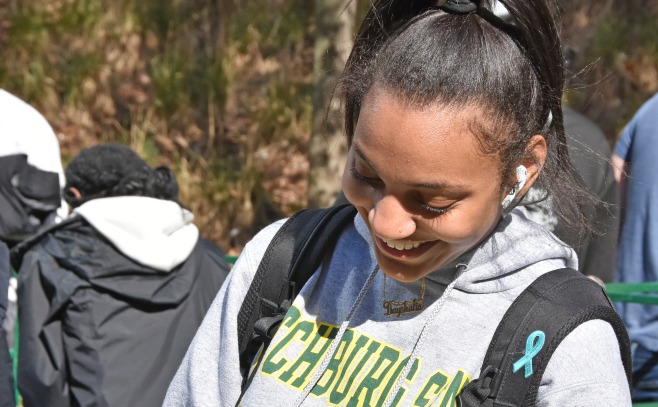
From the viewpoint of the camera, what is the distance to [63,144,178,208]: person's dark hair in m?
3.88

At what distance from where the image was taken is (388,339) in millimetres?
1544

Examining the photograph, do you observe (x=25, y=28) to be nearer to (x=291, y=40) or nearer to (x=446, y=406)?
(x=291, y=40)

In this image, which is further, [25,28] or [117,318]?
[25,28]

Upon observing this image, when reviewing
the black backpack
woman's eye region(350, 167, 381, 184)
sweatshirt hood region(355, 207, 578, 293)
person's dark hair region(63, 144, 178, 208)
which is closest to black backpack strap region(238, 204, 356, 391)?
the black backpack

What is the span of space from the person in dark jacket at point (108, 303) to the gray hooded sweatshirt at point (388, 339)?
6.07ft

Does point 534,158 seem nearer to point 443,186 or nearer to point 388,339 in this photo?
point 443,186

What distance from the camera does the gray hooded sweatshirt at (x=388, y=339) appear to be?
1.39 meters

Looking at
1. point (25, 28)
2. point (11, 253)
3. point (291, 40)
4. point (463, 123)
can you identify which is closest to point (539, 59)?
point (463, 123)

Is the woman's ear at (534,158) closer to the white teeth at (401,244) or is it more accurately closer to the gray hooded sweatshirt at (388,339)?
the gray hooded sweatshirt at (388,339)

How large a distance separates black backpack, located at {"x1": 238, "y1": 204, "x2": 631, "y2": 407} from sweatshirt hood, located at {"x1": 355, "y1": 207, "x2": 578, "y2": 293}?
5 cm

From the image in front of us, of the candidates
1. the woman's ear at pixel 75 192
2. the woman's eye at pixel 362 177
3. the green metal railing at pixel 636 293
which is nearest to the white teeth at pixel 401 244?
the woman's eye at pixel 362 177

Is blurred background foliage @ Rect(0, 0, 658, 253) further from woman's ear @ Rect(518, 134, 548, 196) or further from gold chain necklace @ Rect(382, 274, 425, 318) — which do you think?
woman's ear @ Rect(518, 134, 548, 196)

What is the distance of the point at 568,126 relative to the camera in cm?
334

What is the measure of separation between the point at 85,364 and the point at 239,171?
4.64 meters
